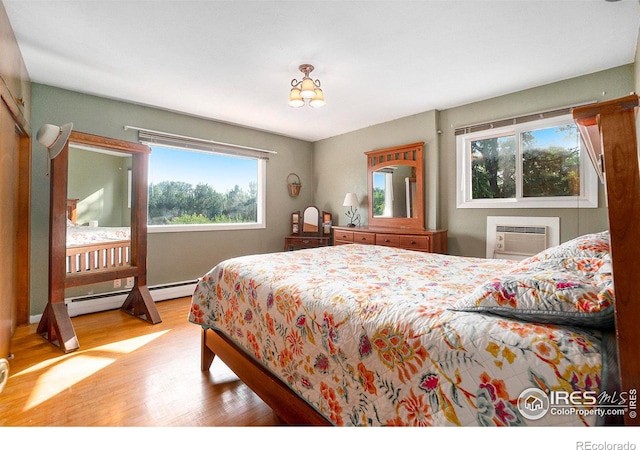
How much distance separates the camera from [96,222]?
296 cm

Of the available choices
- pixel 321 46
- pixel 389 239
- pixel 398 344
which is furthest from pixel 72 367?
pixel 389 239

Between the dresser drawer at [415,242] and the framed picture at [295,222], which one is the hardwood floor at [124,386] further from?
the framed picture at [295,222]

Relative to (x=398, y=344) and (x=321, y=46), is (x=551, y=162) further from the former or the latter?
(x=398, y=344)

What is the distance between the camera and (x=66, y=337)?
7.58 feet

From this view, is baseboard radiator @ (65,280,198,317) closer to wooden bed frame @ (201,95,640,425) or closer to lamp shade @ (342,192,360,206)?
lamp shade @ (342,192,360,206)

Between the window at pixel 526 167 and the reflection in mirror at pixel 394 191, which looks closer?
the window at pixel 526 167

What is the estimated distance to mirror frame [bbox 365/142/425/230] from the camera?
146 inches

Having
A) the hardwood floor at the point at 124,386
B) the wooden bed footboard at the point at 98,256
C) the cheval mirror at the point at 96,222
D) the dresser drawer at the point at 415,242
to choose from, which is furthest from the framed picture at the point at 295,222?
the hardwood floor at the point at 124,386

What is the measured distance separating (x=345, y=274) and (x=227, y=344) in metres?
0.83

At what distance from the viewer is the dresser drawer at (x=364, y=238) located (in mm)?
3836

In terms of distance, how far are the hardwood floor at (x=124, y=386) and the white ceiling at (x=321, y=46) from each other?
2.31 meters

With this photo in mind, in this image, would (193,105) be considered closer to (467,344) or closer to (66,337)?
(66,337)

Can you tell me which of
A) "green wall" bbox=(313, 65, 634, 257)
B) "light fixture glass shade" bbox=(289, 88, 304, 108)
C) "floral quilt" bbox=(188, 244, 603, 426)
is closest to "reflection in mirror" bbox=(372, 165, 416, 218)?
"green wall" bbox=(313, 65, 634, 257)

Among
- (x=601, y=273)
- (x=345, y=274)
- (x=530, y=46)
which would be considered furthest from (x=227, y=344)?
(x=530, y=46)
